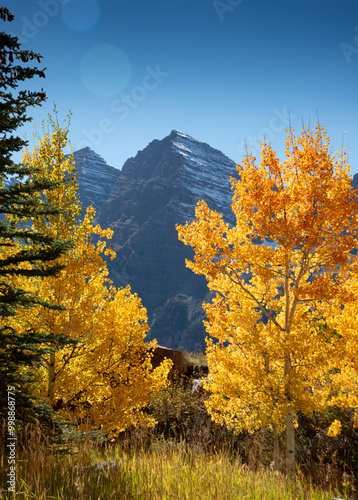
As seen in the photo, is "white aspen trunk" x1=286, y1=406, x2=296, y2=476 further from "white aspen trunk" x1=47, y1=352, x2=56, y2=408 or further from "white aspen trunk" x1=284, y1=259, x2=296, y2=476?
"white aspen trunk" x1=47, y1=352, x2=56, y2=408

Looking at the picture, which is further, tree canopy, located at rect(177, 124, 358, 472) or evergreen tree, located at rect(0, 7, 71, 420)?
tree canopy, located at rect(177, 124, 358, 472)

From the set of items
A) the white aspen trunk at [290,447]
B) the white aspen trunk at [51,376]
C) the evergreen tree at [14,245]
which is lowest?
the white aspen trunk at [290,447]

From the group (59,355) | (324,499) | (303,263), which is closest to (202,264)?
(303,263)

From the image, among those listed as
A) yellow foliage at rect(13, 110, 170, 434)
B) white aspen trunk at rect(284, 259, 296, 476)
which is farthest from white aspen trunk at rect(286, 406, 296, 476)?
yellow foliage at rect(13, 110, 170, 434)

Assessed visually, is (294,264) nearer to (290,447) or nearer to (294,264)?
(294,264)

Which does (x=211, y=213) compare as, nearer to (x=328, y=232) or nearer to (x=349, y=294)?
(x=328, y=232)

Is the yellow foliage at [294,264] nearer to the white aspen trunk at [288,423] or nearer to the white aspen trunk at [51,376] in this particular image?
the white aspen trunk at [288,423]

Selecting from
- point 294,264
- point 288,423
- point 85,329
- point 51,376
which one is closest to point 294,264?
point 294,264

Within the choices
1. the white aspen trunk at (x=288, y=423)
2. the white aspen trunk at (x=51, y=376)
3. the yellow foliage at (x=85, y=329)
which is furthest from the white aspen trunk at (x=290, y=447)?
the white aspen trunk at (x=51, y=376)

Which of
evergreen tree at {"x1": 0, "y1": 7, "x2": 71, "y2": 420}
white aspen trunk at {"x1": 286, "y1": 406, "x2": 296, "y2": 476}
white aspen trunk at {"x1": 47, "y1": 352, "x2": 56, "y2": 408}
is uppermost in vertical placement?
evergreen tree at {"x1": 0, "y1": 7, "x2": 71, "y2": 420}

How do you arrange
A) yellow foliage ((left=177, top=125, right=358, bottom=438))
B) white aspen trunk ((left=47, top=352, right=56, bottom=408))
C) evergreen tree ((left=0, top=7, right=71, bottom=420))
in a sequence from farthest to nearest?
white aspen trunk ((left=47, top=352, right=56, bottom=408)) → yellow foliage ((left=177, top=125, right=358, bottom=438)) → evergreen tree ((left=0, top=7, right=71, bottom=420))

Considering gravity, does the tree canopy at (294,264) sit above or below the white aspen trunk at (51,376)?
above

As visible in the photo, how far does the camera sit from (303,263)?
23.6ft

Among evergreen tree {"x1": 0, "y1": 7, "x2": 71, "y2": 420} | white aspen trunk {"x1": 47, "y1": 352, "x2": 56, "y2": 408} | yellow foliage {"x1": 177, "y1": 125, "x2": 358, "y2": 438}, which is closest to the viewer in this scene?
evergreen tree {"x1": 0, "y1": 7, "x2": 71, "y2": 420}
